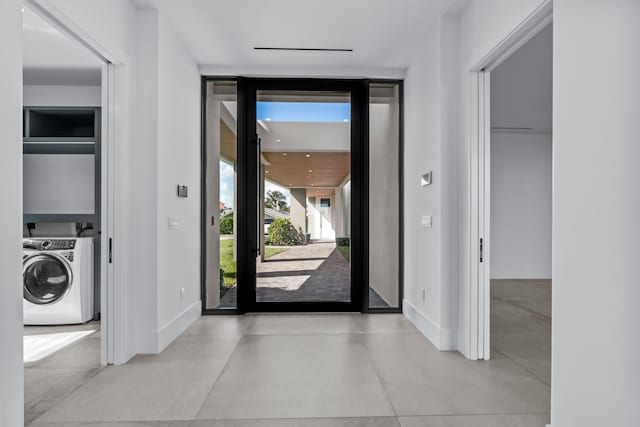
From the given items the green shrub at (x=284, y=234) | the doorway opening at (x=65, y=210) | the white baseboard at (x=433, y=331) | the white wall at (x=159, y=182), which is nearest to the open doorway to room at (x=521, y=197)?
the white baseboard at (x=433, y=331)

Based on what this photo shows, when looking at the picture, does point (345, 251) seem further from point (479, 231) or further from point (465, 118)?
point (465, 118)

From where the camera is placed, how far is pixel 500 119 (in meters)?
6.43

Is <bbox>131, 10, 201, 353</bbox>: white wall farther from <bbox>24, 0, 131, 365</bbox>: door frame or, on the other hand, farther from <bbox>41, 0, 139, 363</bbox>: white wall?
<bbox>24, 0, 131, 365</bbox>: door frame

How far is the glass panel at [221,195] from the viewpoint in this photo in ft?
14.8

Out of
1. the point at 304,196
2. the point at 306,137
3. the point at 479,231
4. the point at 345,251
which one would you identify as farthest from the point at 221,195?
the point at 479,231

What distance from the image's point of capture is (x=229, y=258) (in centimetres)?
455

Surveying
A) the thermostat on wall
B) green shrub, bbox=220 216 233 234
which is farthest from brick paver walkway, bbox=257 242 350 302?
the thermostat on wall

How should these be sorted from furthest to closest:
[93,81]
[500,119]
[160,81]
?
[500,119] < [93,81] < [160,81]

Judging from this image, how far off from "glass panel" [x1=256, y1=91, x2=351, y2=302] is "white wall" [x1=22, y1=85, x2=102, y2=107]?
185 centimetres

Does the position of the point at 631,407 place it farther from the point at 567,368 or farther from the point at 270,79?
the point at 270,79

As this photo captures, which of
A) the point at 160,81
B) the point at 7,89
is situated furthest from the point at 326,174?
the point at 7,89

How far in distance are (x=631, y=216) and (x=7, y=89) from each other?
2681 millimetres

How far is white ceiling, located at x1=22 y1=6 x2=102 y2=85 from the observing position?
3.29 metres

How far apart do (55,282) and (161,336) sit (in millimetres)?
1708
